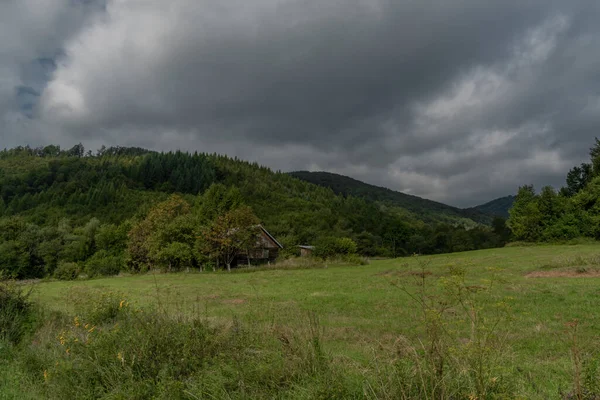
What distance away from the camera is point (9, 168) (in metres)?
170

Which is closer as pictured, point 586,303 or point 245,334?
point 245,334

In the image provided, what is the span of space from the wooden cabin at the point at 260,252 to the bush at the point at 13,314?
36.9 metres

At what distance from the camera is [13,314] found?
10.0 meters

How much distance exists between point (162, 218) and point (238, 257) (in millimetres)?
13347

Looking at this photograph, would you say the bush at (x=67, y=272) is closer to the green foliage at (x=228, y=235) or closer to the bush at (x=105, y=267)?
the bush at (x=105, y=267)

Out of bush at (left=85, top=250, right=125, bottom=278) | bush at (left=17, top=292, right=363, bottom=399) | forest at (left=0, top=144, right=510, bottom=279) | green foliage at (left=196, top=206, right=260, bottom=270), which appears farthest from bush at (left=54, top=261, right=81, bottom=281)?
bush at (left=17, top=292, right=363, bottom=399)

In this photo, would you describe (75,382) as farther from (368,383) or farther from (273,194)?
(273,194)

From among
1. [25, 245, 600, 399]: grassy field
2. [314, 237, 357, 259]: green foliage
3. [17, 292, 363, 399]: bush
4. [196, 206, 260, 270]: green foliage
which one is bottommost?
[25, 245, 600, 399]: grassy field

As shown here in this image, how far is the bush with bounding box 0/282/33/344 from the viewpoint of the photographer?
9180 mm

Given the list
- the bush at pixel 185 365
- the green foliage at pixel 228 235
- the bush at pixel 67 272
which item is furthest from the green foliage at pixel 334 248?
the bush at pixel 67 272

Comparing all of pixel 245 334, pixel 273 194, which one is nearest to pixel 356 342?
pixel 245 334

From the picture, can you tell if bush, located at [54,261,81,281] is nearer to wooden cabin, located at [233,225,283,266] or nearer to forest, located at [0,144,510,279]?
forest, located at [0,144,510,279]

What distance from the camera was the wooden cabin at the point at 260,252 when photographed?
50469 millimetres

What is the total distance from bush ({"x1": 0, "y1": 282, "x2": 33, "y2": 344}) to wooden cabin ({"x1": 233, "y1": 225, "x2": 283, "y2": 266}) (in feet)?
121
